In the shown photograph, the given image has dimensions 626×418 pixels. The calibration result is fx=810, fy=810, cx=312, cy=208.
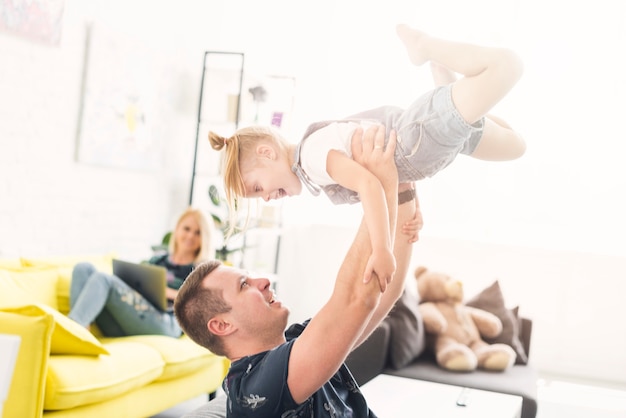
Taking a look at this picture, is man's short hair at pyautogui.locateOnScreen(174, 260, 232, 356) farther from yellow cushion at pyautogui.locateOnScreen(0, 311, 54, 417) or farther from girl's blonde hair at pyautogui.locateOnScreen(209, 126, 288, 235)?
yellow cushion at pyautogui.locateOnScreen(0, 311, 54, 417)

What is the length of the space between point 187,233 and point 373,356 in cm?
132

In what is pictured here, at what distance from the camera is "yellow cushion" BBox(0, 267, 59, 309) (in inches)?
136

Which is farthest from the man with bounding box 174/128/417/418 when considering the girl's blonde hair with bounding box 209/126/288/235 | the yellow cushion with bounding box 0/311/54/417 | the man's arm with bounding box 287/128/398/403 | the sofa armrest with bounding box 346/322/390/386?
the sofa armrest with bounding box 346/322/390/386

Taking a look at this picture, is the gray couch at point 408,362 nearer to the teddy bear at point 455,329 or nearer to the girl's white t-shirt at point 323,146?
the teddy bear at point 455,329

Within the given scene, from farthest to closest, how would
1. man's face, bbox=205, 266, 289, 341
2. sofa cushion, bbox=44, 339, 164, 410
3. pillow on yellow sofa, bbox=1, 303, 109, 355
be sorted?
pillow on yellow sofa, bbox=1, 303, 109, 355 < sofa cushion, bbox=44, 339, 164, 410 < man's face, bbox=205, 266, 289, 341

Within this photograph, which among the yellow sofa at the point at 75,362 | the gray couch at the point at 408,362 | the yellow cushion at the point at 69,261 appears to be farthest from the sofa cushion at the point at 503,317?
the yellow cushion at the point at 69,261

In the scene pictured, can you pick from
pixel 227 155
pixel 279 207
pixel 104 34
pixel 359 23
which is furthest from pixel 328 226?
pixel 227 155

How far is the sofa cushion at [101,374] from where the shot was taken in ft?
9.47

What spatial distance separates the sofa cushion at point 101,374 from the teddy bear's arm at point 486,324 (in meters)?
A: 1.59

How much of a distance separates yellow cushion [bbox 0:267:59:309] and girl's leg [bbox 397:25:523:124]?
2386 mm

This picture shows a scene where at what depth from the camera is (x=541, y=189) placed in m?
5.82

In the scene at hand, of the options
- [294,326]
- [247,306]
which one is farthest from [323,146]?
[294,326]

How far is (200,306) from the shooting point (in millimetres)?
1726

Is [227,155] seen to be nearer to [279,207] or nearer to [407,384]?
[407,384]
